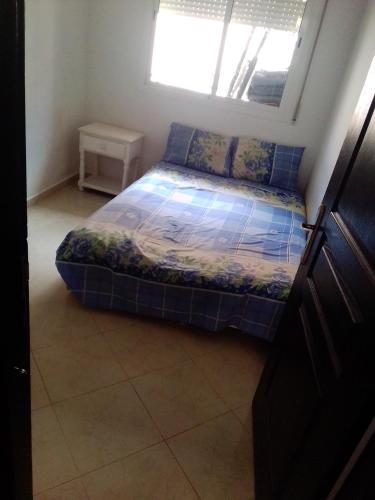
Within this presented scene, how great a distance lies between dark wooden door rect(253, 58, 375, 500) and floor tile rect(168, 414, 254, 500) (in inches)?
3.2

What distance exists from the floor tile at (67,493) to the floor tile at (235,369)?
706 mm

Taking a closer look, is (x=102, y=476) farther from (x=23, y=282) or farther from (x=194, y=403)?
(x=23, y=282)

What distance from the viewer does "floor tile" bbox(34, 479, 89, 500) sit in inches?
47.1

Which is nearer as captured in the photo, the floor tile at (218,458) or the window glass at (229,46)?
the floor tile at (218,458)

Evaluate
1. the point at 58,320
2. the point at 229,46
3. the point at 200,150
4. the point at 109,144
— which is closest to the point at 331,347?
the point at 58,320

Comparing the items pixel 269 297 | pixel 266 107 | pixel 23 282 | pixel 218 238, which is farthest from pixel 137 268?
pixel 266 107

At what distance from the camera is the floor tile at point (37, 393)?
1.49 metres

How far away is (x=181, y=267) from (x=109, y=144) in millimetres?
1882

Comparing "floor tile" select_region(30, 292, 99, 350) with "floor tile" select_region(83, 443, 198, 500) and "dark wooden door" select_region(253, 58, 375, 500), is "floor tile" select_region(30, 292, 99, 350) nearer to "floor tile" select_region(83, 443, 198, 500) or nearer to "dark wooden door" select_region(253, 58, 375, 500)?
"floor tile" select_region(83, 443, 198, 500)

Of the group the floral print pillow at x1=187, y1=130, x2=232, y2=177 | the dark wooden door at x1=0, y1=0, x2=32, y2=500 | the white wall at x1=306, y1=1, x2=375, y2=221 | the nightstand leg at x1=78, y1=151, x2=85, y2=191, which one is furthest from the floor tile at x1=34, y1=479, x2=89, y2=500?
the nightstand leg at x1=78, y1=151, x2=85, y2=191

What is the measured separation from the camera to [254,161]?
3.17 metres

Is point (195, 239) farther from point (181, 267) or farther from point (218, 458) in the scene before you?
point (218, 458)

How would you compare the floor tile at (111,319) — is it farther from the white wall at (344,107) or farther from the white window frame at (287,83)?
the white window frame at (287,83)

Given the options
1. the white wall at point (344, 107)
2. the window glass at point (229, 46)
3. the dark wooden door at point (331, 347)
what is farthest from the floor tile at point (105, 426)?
the window glass at point (229, 46)
